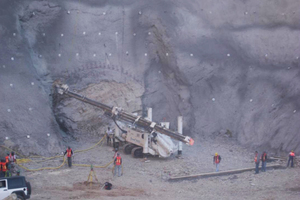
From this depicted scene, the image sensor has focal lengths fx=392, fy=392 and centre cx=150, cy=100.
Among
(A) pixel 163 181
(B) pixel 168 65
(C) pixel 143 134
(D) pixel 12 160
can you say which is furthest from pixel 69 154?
(B) pixel 168 65

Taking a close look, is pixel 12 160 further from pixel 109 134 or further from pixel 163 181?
pixel 163 181

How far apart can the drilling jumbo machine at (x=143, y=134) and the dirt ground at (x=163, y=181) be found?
61cm

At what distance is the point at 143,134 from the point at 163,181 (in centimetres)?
336

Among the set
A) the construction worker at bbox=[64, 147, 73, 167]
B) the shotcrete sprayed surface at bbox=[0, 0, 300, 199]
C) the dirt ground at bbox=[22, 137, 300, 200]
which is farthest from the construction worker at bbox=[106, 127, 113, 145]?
the construction worker at bbox=[64, 147, 73, 167]

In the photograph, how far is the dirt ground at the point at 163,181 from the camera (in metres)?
15.7

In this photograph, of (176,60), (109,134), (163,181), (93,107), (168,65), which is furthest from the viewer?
(168,65)

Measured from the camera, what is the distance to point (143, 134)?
66.3 ft

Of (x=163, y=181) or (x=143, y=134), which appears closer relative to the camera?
(x=163, y=181)

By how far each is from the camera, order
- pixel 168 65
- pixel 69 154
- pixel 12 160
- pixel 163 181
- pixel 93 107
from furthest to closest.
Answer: pixel 168 65
pixel 93 107
pixel 69 154
pixel 12 160
pixel 163 181

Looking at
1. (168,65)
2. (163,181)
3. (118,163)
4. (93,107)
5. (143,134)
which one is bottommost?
(163,181)

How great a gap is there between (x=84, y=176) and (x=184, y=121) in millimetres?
9156

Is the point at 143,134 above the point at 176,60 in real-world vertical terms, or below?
below

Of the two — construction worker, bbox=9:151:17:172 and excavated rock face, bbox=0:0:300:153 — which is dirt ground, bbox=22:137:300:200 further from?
excavated rock face, bbox=0:0:300:153

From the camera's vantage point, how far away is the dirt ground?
15719mm
